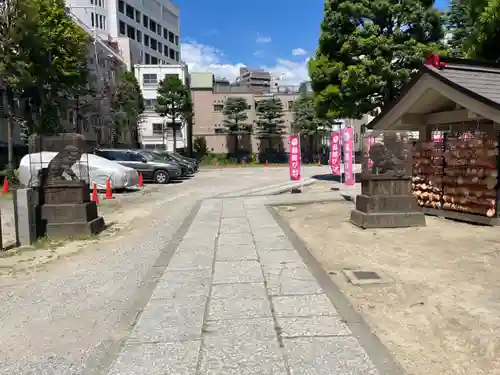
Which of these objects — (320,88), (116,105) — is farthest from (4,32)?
(116,105)

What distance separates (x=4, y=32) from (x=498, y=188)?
67.8ft

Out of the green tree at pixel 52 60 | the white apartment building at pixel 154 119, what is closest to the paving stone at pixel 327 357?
the green tree at pixel 52 60

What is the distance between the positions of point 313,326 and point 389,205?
4957mm

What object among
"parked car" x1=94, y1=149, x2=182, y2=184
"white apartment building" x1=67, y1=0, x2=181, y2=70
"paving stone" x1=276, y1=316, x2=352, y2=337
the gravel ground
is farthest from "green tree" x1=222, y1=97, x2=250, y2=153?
"paving stone" x1=276, y1=316, x2=352, y2=337

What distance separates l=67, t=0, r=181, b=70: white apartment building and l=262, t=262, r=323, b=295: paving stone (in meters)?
45.1

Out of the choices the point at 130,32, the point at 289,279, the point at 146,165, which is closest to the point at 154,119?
the point at 130,32

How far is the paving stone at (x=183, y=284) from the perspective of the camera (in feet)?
14.4

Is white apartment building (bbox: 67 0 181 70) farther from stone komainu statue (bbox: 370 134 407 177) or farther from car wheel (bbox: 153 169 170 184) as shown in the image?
stone komainu statue (bbox: 370 134 407 177)

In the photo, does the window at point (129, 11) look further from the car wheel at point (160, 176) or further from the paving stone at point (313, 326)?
the paving stone at point (313, 326)

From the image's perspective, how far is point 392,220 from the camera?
7750 millimetres

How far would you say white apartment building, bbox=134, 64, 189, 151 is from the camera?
4694 cm

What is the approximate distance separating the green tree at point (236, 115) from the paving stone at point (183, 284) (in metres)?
42.1

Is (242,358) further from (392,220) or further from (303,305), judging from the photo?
(392,220)

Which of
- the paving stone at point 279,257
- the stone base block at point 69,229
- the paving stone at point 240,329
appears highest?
the stone base block at point 69,229
